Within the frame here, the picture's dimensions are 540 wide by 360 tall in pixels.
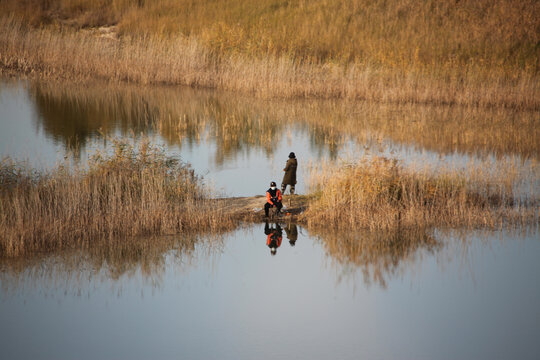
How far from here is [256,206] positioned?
40.9ft

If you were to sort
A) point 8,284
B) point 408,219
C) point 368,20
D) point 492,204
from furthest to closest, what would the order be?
point 368,20 < point 492,204 < point 408,219 < point 8,284

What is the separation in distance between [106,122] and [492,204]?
493 inches

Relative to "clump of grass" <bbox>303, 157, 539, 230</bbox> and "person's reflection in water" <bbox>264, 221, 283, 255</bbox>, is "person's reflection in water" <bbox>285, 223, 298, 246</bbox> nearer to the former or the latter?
"person's reflection in water" <bbox>264, 221, 283, 255</bbox>

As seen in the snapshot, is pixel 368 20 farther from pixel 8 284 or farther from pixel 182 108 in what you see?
pixel 8 284

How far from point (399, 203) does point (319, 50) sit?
1713cm

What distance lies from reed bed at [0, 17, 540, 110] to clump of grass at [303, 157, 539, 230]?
10.6m

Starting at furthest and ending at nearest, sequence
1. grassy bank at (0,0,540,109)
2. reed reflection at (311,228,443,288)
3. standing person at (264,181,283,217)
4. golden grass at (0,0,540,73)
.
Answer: golden grass at (0,0,540,73) → grassy bank at (0,0,540,109) → standing person at (264,181,283,217) → reed reflection at (311,228,443,288)

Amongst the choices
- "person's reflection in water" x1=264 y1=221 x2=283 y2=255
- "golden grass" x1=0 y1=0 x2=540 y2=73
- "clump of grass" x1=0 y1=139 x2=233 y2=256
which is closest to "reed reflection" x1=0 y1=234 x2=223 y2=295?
"clump of grass" x1=0 y1=139 x2=233 y2=256

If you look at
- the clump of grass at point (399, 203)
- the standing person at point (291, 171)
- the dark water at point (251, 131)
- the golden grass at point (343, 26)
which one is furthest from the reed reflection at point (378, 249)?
the golden grass at point (343, 26)

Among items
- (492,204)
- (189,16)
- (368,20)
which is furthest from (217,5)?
(492,204)

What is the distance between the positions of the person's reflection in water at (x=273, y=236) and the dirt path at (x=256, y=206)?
13.2 inches

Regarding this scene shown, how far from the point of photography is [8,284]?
911 cm

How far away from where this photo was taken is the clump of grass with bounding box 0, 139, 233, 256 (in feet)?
33.7

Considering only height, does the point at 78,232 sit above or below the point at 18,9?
below
